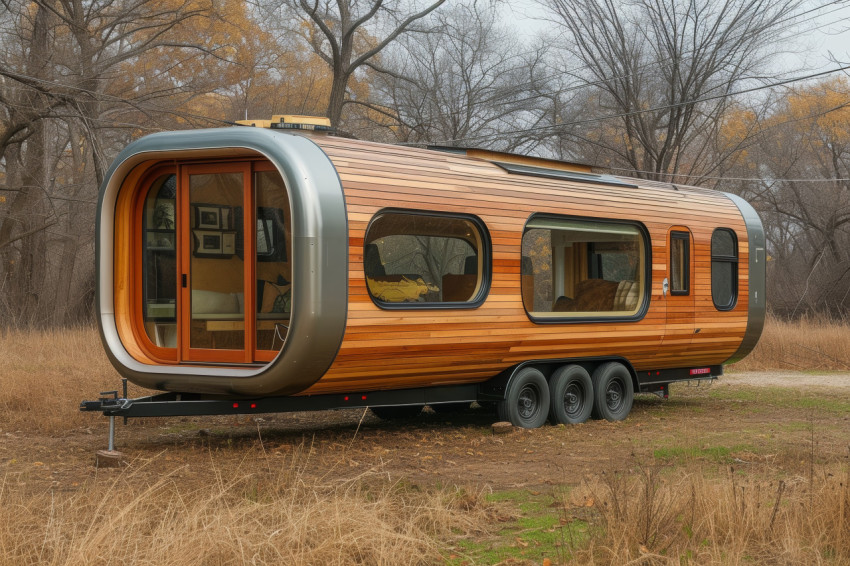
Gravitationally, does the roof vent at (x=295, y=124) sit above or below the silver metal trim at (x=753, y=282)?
above

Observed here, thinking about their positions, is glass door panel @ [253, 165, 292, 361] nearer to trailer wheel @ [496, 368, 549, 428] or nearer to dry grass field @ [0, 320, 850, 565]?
dry grass field @ [0, 320, 850, 565]

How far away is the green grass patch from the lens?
571 cm

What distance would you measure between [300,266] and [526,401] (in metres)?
3.88

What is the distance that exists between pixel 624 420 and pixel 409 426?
2.72 m

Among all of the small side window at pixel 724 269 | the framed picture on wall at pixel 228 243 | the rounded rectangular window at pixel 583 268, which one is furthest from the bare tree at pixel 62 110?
the small side window at pixel 724 269

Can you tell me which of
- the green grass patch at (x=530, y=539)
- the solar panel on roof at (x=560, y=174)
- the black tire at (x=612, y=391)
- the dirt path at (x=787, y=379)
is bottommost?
the dirt path at (x=787, y=379)

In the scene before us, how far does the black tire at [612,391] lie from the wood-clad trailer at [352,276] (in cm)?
4

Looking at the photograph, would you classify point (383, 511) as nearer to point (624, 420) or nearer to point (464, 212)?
point (464, 212)

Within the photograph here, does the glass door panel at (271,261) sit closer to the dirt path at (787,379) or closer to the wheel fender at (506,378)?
the wheel fender at (506,378)

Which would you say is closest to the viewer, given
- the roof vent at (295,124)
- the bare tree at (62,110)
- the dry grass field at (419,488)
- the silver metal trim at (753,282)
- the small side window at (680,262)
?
the dry grass field at (419,488)

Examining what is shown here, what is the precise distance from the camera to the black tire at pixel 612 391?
12602 mm

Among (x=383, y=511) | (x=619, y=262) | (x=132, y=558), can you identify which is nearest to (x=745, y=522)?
(x=383, y=511)

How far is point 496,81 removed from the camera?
3159 cm

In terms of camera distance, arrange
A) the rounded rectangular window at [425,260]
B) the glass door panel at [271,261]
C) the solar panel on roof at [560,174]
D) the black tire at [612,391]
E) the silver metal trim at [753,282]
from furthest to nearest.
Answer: the silver metal trim at [753,282] → the black tire at [612,391] → the solar panel on roof at [560,174] → the rounded rectangular window at [425,260] → the glass door panel at [271,261]
